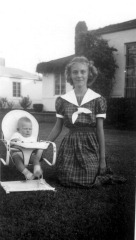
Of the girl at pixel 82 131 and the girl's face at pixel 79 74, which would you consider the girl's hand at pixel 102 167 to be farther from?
the girl's face at pixel 79 74

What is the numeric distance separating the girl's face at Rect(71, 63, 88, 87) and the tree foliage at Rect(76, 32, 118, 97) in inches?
168

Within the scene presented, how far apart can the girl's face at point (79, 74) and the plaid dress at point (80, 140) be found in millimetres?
92

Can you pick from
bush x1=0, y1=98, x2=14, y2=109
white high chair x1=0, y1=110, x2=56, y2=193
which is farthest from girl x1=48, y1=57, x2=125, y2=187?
bush x1=0, y1=98, x2=14, y2=109

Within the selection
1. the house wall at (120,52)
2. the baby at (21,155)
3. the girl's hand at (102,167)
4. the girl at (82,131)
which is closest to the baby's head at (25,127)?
the baby at (21,155)

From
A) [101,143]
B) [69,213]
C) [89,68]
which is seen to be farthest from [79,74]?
[69,213]

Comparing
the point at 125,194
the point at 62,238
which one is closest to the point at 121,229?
the point at 62,238

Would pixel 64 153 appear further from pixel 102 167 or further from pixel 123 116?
pixel 123 116

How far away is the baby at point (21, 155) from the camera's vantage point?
2.61 meters

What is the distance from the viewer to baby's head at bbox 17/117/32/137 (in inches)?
112

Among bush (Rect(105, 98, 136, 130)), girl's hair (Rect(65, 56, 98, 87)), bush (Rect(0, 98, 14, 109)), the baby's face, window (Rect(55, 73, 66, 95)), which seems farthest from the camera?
window (Rect(55, 73, 66, 95))

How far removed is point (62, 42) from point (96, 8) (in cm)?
49

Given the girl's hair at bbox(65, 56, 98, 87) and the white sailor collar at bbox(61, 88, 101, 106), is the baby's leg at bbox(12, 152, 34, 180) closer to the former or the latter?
the white sailor collar at bbox(61, 88, 101, 106)

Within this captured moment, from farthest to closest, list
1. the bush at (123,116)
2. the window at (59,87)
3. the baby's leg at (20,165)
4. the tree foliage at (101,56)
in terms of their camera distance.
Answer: the tree foliage at (101,56)
the window at (59,87)
the bush at (123,116)
the baby's leg at (20,165)

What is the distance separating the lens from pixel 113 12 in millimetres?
2088
